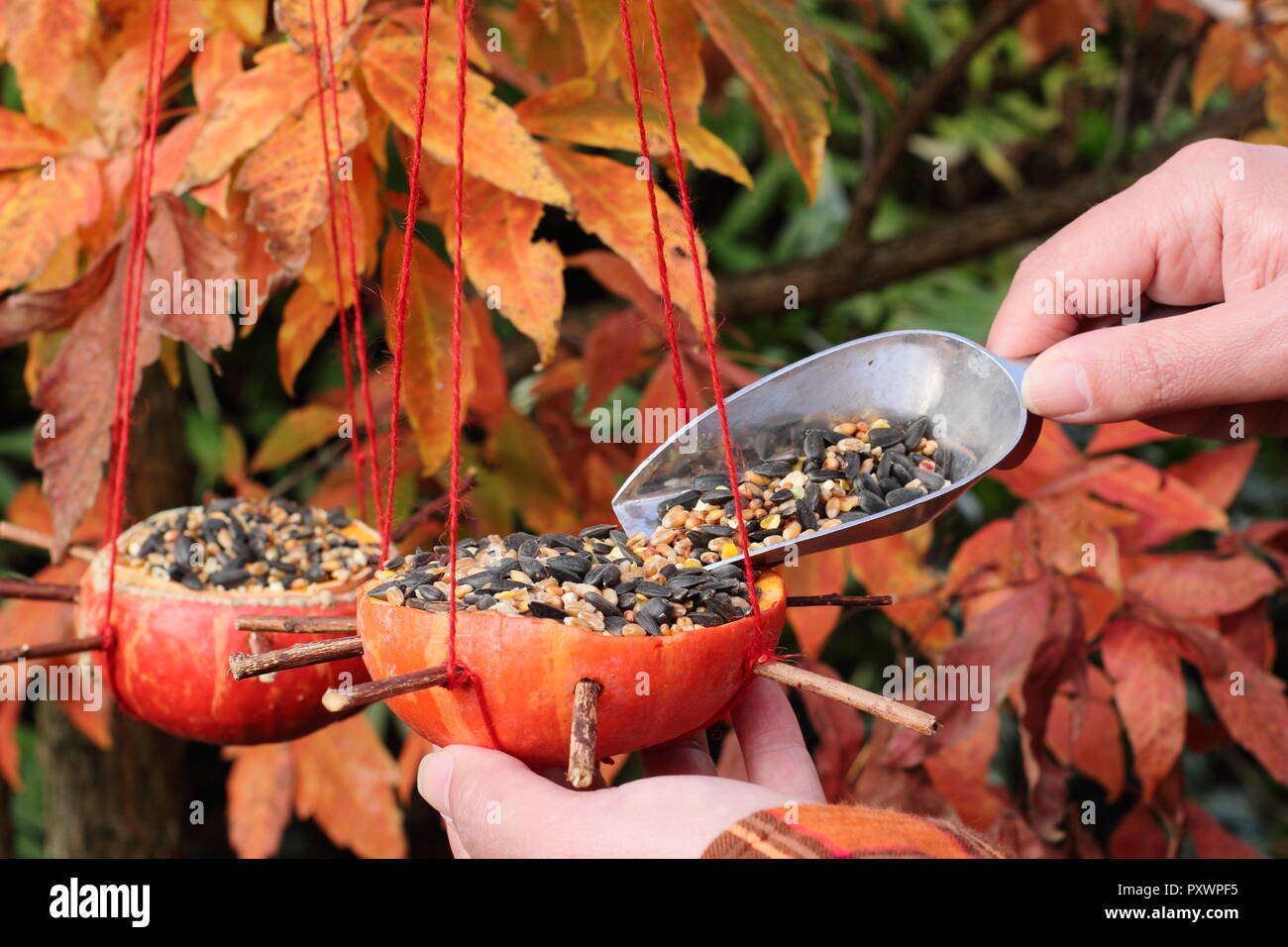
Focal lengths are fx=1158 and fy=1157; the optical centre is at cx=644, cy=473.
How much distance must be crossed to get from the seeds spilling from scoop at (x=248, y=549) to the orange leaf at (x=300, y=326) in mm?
138

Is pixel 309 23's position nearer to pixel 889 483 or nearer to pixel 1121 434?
pixel 889 483

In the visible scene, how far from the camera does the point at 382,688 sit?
621 mm

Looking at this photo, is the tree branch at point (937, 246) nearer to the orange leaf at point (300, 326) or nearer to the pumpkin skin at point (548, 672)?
the orange leaf at point (300, 326)

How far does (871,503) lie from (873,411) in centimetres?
14

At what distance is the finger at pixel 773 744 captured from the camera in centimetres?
89

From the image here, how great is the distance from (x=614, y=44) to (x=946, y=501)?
0.50 metres

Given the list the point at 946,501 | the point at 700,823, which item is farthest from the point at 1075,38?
the point at 700,823

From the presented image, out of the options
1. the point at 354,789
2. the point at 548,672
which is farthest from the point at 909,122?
the point at 548,672

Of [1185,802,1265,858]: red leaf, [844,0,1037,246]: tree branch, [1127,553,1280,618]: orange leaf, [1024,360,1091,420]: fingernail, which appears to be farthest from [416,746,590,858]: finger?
[844,0,1037,246]: tree branch

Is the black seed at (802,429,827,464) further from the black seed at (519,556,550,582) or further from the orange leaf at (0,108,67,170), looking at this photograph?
the orange leaf at (0,108,67,170)

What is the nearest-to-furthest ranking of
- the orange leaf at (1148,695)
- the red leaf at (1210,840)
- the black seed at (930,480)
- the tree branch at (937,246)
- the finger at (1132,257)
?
the black seed at (930,480), the finger at (1132,257), the orange leaf at (1148,695), the red leaf at (1210,840), the tree branch at (937,246)

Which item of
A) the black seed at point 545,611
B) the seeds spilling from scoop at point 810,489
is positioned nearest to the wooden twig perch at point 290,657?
the black seed at point 545,611

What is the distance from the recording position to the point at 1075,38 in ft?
6.28

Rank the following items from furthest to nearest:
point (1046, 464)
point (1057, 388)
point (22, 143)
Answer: point (1046, 464) → point (22, 143) → point (1057, 388)
